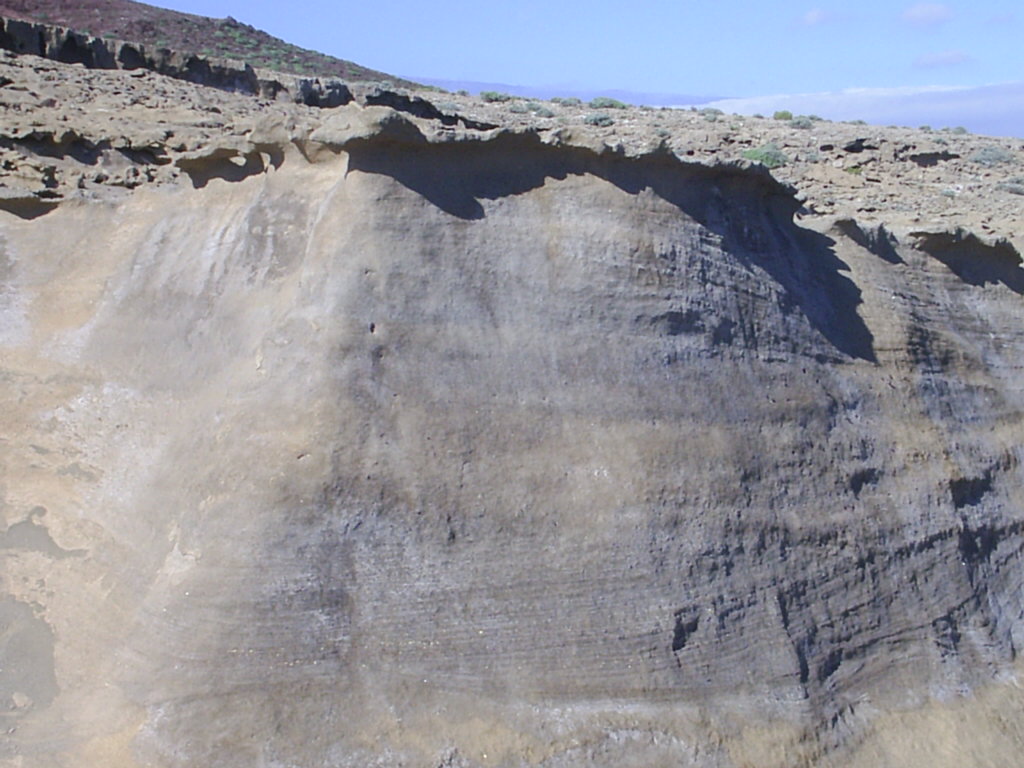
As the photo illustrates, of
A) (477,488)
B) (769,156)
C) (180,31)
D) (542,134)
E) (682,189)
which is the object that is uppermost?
(180,31)

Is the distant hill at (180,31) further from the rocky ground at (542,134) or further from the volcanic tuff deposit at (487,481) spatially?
the volcanic tuff deposit at (487,481)

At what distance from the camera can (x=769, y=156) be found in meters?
16.2

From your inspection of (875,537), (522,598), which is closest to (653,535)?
(522,598)

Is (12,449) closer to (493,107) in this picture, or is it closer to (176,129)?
(176,129)

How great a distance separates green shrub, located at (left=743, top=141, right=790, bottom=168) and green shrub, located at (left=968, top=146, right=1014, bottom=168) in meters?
3.81

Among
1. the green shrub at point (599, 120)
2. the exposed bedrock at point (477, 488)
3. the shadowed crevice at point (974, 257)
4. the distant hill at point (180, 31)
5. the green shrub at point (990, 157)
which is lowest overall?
the exposed bedrock at point (477, 488)

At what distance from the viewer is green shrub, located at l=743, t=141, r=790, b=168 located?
1591cm

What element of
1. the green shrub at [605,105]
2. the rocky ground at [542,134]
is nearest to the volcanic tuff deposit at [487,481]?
the rocky ground at [542,134]

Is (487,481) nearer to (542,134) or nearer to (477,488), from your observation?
(477,488)

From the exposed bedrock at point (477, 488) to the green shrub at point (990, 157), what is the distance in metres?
13.7

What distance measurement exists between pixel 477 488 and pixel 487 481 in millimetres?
61

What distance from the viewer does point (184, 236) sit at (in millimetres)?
5746

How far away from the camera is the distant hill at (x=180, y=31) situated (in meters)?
34.0

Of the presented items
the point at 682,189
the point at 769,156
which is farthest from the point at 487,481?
the point at 769,156
